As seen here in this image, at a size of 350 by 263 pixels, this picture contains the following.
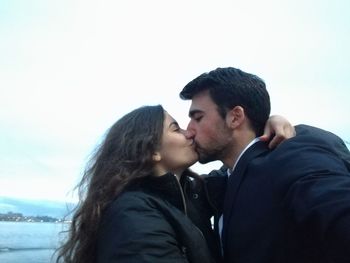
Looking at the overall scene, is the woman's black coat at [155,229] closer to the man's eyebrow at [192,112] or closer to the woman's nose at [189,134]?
the woman's nose at [189,134]

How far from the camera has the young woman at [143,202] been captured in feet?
9.35

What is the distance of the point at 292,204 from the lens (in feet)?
8.54

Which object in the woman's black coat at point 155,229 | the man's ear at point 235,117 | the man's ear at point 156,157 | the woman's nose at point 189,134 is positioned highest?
the man's ear at point 235,117

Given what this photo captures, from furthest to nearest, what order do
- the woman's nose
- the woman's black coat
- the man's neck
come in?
the woman's nose
the man's neck
the woman's black coat

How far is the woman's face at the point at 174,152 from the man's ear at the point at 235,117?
0.38 metres

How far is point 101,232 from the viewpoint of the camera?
121 inches

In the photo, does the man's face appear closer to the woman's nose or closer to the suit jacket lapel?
the woman's nose

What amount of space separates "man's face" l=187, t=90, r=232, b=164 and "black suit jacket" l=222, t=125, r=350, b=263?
54 centimetres

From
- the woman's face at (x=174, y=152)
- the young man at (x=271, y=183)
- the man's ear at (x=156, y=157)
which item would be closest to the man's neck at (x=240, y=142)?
the young man at (x=271, y=183)

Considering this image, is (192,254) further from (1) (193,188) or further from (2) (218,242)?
(1) (193,188)

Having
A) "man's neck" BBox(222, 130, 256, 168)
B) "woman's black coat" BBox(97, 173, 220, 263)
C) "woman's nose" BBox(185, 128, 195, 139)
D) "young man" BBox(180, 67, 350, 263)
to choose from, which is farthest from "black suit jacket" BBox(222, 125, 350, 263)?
"woman's nose" BBox(185, 128, 195, 139)

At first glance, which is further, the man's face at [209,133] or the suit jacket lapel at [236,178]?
the man's face at [209,133]

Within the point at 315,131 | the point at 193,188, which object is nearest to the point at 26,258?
the point at 193,188

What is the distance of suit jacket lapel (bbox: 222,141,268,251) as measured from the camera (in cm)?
319
